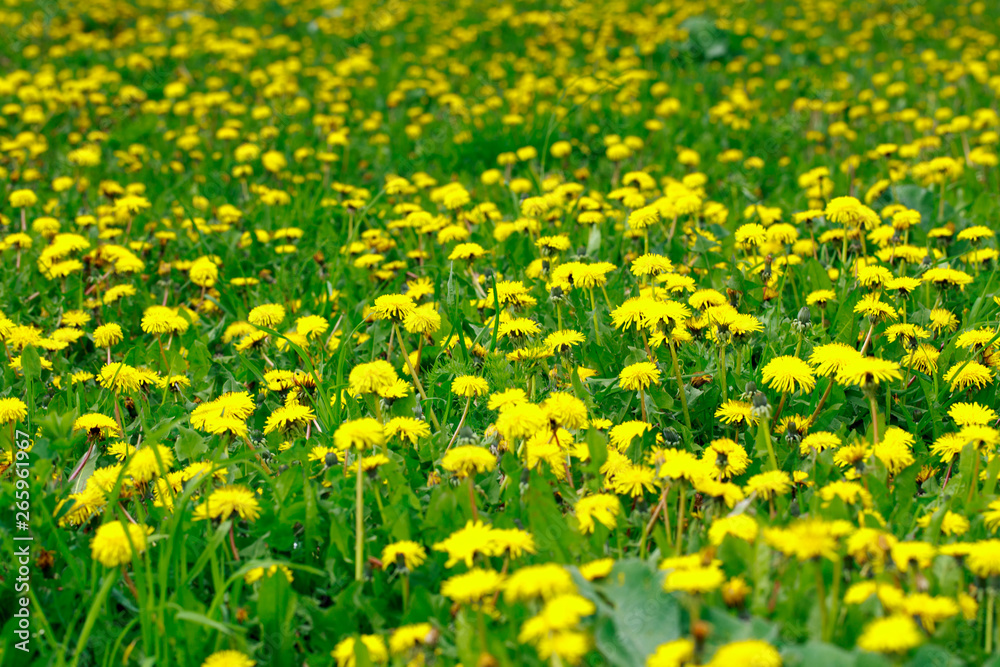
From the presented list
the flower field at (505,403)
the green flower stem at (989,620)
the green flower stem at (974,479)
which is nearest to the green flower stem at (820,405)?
the flower field at (505,403)

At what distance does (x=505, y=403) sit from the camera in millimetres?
2182

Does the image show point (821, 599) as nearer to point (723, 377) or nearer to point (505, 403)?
point (505, 403)

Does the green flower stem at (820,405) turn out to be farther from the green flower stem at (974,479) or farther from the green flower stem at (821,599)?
the green flower stem at (821,599)

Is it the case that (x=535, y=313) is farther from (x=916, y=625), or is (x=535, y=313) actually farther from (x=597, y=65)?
(x=597, y=65)

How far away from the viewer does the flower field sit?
1.62 m

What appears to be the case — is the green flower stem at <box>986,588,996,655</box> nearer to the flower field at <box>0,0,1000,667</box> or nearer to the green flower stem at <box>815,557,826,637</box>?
the flower field at <box>0,0,1000,667</box>

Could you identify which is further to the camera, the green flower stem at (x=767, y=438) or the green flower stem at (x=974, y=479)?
the green flower stem at (x=767, y=438)

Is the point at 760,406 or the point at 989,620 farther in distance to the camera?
the point at 760,406

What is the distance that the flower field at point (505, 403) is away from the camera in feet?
5.30

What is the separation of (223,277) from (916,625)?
304 centimetres

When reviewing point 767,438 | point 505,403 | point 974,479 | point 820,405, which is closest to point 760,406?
point 767,438

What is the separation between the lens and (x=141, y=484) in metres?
2.15


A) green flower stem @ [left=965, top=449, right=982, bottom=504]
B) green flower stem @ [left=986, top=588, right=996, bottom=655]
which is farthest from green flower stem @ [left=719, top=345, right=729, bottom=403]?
green flower stem @ [left=986, top=588, right=996, bottom=655]

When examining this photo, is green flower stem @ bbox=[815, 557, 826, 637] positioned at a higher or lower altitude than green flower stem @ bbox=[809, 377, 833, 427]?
higher
